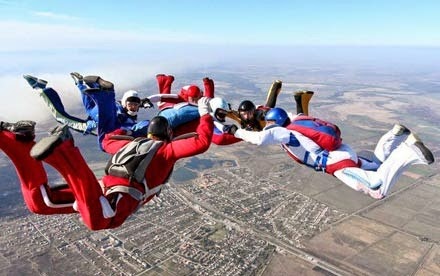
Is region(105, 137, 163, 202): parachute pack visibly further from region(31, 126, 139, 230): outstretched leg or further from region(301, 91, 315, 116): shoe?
region(301, 91, 315, 116): shoe

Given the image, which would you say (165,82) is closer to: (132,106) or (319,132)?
(132,106)

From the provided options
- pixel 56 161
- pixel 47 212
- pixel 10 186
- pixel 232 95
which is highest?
pixel 56 161

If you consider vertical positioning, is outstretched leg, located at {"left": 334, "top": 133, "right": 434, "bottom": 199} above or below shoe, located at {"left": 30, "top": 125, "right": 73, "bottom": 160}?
below

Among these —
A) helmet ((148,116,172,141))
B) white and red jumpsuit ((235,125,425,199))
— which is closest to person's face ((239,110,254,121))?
white and red jumpsuit ((235,125,425,199))

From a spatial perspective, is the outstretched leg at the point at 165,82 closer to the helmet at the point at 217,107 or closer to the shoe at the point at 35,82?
the shoe at the point at 35,82

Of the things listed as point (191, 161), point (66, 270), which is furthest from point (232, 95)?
point (66, 270)

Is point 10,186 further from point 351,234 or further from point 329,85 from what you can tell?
point 329,85
